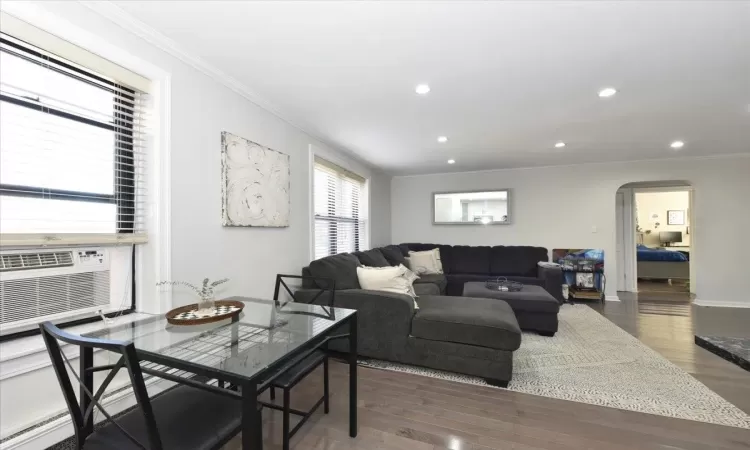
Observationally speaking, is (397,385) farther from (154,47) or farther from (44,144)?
(154,47)

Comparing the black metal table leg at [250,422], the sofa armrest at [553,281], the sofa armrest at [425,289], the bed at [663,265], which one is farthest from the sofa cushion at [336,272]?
the bed at [663,265]

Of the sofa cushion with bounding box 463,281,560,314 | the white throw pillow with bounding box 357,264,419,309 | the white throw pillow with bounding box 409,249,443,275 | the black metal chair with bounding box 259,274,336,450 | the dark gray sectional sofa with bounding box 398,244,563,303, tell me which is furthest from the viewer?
the white throw pillow with bounding box 409,249,443,275

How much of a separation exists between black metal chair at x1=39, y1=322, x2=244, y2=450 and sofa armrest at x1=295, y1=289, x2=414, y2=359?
1.50 meters

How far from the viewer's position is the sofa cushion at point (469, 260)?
538cm

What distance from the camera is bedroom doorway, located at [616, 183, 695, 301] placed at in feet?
19.0

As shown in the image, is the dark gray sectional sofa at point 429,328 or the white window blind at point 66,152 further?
the dark gray sectional sofa at point 429,328

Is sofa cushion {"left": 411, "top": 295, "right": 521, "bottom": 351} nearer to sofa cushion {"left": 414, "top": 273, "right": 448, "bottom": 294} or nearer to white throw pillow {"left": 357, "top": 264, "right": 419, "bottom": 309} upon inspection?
white throw pillow {"left": 357, "top": 264, "right": 419, "bottom": 309}

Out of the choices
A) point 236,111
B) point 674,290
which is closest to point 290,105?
point 236,111

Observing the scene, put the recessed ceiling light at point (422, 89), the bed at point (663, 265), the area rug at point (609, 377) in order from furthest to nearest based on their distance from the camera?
1. the bed at point (663, 265)
2. the recessed ceiling light at point (422, 89)
3. the area rug at point (609, 377)

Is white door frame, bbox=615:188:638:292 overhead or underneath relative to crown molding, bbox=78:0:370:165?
underneath

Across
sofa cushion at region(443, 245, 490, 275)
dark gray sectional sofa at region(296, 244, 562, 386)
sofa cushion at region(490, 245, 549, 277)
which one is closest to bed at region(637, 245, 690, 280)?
sofa cushion at region(490, 245, 549, 277)

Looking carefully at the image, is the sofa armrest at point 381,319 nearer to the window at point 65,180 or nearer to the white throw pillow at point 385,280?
the white throw pillow at point 385,280

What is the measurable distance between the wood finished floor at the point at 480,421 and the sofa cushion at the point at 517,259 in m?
2.51

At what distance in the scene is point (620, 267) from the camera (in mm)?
5949
